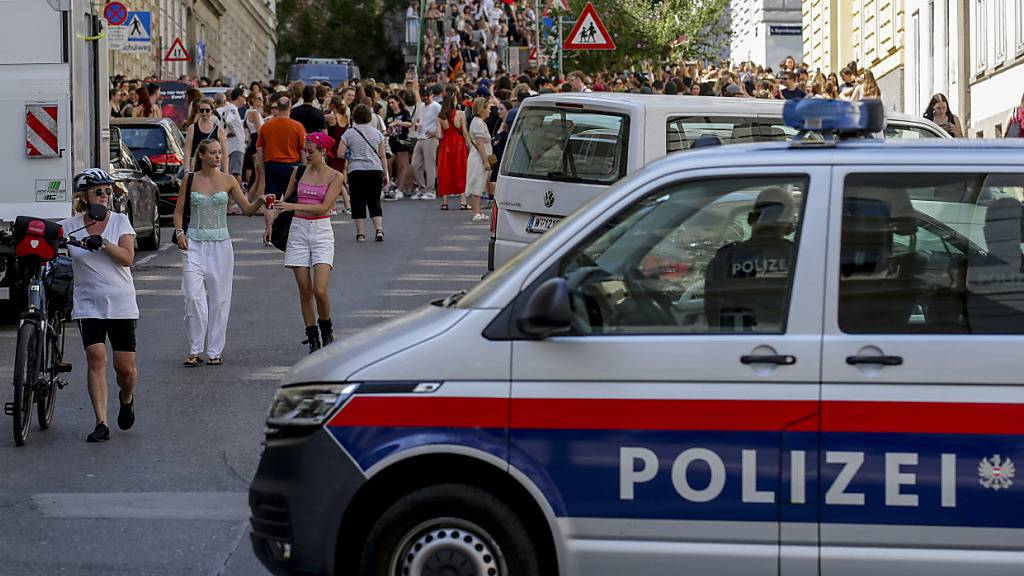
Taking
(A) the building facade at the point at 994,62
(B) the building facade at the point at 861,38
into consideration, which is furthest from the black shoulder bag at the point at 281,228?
(B) the building facade at the point at 861,38

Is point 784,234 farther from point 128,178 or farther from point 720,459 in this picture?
point 128,178

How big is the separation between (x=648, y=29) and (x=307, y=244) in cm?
3886

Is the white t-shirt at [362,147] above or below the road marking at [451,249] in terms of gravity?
above

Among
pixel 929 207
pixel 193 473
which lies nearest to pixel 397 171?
pixel 193 473

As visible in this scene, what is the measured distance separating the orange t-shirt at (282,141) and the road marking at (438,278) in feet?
15.7

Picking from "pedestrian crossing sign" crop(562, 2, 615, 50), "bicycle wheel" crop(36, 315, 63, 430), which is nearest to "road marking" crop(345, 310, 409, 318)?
"bicycle wheel" crop(36, 315, 63, 430)

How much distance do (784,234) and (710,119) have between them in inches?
273

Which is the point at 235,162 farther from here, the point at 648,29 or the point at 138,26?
the point at 648,29

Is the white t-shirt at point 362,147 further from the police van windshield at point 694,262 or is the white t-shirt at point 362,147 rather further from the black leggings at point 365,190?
the police van windshield at point 694,262

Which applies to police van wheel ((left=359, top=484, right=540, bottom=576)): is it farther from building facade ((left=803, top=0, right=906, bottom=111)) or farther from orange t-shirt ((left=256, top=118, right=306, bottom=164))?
building facade ((left=803, top=0, right=906, bottom=111))

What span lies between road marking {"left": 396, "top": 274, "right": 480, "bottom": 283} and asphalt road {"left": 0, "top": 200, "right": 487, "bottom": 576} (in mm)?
31

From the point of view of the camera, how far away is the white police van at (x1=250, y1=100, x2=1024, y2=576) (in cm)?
515

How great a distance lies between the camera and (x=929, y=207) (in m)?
5.46

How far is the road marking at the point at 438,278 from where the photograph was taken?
17.5 meters
